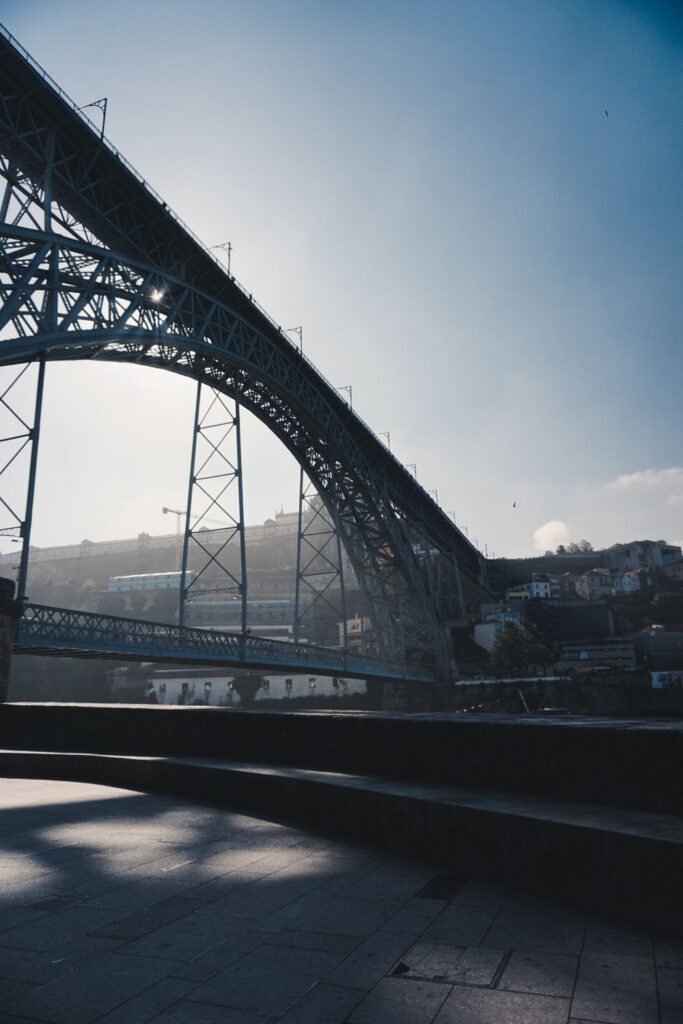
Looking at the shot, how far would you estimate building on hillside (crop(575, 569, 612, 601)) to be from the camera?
88.1 meters

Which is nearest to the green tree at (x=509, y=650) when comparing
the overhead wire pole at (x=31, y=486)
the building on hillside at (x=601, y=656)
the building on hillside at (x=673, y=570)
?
the building on hillside at (x=601, y=656)

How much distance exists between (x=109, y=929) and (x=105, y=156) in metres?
23.3

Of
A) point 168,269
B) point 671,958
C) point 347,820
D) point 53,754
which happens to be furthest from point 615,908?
point 168,269

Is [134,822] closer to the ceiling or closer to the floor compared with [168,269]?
closer to the floor

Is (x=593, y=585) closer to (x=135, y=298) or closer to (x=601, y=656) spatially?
(x=601, y=656)

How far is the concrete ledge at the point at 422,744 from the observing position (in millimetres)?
4797

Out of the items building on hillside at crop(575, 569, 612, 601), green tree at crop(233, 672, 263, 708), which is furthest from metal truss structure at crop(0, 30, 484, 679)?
building on hillside at crop(575, 569, 612, 601)

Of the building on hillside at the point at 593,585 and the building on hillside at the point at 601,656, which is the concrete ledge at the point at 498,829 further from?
the building on hillside at the point at 593,585

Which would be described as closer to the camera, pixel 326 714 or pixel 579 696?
pixel 326 714

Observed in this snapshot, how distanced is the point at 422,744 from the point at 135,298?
18916mm

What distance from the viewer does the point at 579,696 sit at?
50469mm

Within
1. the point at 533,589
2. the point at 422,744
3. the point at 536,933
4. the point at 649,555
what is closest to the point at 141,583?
the point at 533,589

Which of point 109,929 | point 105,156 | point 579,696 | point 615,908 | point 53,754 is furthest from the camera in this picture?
point 579,696

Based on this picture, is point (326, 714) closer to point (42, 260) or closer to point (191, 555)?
point (42, 260)
